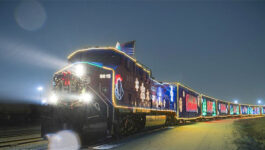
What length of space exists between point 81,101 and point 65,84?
1188 millimetres

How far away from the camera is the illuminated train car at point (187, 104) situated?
2294 cm

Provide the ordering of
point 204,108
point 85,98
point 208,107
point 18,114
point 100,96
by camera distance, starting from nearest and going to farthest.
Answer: point 85,98 < point 100,96 < point 18,114 < point 204,108 < point 208,107

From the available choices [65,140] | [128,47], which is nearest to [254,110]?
[128,47]

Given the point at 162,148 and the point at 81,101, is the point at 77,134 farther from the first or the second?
the point at 162,148

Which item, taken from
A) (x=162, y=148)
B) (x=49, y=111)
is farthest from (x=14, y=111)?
(x=162, y=148)

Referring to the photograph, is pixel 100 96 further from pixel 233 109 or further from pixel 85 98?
pixel 233 109

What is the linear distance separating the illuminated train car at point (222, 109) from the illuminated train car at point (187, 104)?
11535 millimetres

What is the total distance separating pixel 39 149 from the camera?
8.20 metres

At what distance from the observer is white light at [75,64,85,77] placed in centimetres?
945

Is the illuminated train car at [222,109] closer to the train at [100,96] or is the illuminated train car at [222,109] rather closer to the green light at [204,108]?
the green light at [204,108]

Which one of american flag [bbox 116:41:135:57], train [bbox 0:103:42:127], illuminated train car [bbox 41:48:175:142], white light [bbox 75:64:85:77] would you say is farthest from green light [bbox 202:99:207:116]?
white light [bbox 75:64:85:77]

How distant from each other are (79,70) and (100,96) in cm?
142

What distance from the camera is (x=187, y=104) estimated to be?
25.1 meters

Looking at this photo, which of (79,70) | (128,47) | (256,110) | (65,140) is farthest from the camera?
(256,110)
